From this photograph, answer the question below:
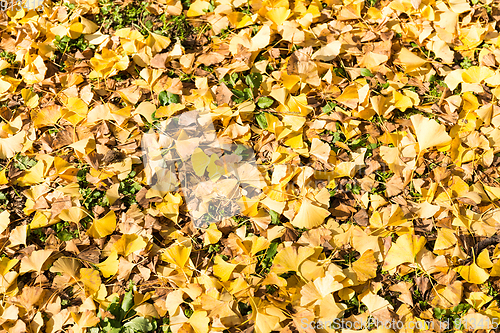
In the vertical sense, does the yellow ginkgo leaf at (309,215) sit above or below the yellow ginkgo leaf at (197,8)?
below

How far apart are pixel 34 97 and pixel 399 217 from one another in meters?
1.46

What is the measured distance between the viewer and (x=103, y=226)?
1193mm

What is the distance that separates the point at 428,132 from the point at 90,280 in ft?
4.18

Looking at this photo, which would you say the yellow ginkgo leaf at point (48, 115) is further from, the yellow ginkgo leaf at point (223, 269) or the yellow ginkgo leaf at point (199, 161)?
the yellow ginkgo leaf at point (223, 269)

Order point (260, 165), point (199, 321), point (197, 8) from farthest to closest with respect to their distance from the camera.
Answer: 1. point (197, 8)
2. point (260, 165)
3. point (199, 321)

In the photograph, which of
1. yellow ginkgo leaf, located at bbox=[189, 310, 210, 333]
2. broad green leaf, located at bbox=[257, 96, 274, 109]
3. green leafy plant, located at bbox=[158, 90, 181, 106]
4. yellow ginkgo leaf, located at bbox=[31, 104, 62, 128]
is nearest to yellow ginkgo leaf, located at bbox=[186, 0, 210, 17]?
green leafy plant, located at bbox=[158, 90, 181, 106]

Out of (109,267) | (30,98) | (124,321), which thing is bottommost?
(124,321)

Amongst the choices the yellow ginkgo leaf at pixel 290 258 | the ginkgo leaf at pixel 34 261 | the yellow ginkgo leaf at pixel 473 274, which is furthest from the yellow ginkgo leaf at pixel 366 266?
the ginkgo leaf at pixel 34 261

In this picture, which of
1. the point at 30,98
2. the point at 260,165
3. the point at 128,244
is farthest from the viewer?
the point at 30,98

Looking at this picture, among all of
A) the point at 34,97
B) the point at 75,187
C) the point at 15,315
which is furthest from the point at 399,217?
the point at 34,97

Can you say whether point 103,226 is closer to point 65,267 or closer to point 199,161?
point 65,267

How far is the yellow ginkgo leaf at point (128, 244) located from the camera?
1150 mm

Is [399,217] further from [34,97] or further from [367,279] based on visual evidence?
[34,97]

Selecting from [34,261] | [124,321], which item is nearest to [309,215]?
[124,321]
